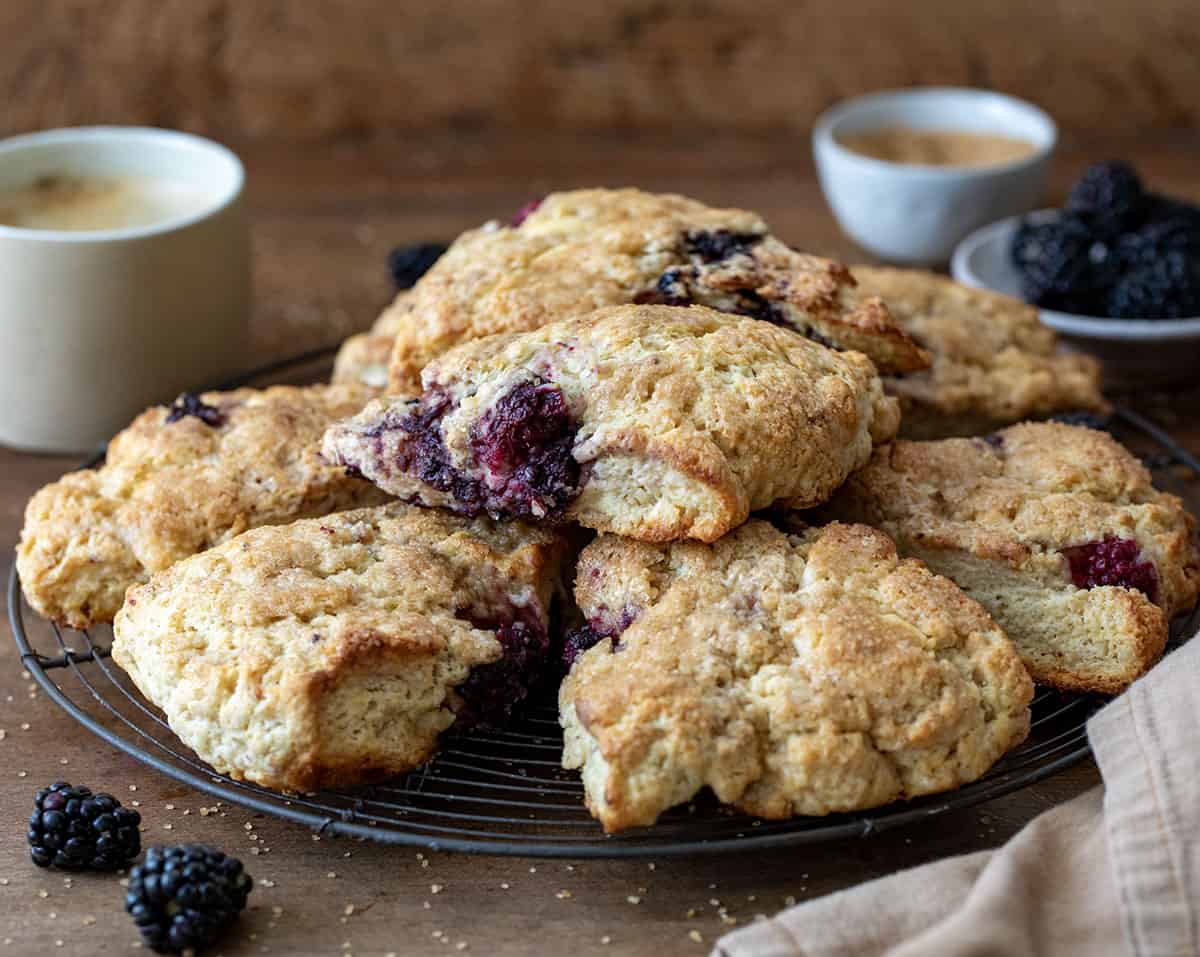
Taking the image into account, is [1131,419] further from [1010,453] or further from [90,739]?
[90,739]

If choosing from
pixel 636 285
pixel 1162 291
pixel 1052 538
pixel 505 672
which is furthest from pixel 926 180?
pixel 505 672

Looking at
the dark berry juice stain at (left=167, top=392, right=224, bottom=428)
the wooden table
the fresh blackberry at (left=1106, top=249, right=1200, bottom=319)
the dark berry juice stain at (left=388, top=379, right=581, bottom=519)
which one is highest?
the dark berry juice stain at (left=388, top=379, right=581, bottom=519)

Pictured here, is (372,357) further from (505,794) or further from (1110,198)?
(1110,198)

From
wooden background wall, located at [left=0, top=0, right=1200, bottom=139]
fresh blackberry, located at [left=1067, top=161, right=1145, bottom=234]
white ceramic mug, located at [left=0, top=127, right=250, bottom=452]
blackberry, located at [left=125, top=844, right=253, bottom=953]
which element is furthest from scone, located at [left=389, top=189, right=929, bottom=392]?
wooden background wall, located at [left=0, top=0, right=1200, bottom=139]

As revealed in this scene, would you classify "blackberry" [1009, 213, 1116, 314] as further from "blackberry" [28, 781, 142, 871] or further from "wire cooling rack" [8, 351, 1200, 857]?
"blackberry" [28, 781, 142, 871]

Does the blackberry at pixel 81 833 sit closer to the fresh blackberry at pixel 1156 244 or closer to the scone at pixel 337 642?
the scone at pixel 337 642

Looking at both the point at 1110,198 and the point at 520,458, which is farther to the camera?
the point at 1110,198

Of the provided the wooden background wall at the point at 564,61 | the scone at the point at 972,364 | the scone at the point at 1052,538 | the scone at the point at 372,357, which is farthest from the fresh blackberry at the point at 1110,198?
the scone at the point at 372,357
